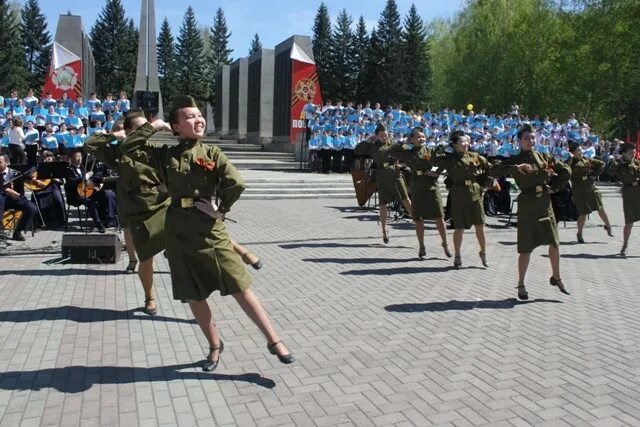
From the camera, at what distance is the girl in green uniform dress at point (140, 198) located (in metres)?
6.08

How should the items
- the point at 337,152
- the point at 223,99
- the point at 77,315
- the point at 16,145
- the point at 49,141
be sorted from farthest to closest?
the point at 223,99 < the point at 337,152 < the point at 49,141 < the point at 16,145 < the point at 77,315

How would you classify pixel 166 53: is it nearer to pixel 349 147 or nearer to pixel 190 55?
pixel 190 55

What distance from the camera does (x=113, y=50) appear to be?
75812mm

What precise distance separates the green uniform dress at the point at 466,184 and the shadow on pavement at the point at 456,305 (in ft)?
6.04

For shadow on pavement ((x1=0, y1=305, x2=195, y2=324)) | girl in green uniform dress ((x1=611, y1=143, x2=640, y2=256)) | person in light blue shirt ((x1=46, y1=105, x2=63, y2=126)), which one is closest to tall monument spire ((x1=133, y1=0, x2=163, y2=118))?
person in light blue shirt ((x1=46, y1=105, x2=63, y2=126))

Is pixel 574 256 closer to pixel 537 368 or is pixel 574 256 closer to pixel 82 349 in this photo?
pixel 537 368

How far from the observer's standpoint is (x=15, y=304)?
6.55m

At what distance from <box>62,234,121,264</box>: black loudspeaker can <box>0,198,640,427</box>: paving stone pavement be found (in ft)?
0.76

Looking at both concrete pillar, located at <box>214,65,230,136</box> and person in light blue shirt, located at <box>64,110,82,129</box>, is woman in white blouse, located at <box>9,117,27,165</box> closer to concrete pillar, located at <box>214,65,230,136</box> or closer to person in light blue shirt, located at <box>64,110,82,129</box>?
person in light blue shirt, located at <box>64,110,82,129</box>

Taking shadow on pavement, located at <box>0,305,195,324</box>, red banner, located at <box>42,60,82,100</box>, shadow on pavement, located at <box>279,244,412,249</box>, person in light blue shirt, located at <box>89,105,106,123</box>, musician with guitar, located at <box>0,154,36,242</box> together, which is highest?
red banner, located at <box>42,60,82,100</box>

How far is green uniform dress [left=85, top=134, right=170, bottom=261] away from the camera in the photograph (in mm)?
6090

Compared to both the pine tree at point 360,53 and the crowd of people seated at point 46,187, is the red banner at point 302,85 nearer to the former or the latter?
the crowd of people seated at point 46,187

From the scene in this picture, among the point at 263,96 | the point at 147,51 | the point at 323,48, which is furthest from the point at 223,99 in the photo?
the point at 323,48

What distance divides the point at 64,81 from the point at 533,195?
26.7 m
